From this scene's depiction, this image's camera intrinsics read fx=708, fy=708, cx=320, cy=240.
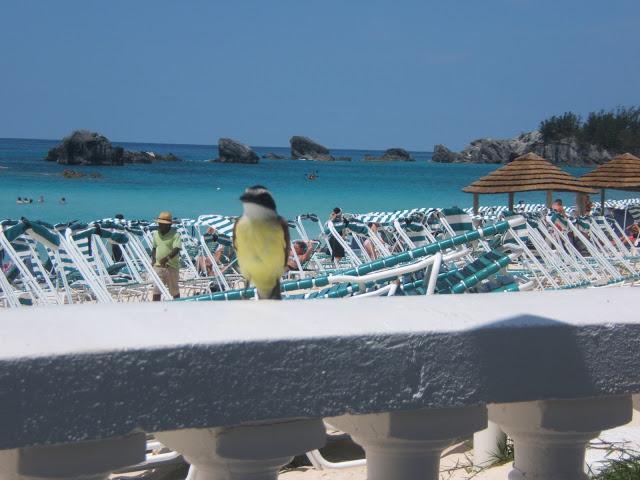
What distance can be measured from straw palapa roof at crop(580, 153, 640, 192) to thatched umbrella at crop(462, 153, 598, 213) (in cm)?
126

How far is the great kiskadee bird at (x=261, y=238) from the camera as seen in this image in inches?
106

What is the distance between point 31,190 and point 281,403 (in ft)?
159

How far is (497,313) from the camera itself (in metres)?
1.31

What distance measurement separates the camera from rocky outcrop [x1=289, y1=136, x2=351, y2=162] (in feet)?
372

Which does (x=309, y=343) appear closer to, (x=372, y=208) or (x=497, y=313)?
(x=497, y=313)

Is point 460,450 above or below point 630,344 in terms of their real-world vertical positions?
below

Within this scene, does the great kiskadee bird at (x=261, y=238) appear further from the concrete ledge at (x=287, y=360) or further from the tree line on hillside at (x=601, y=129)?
the tree line on hillside at (x=601, y=129)

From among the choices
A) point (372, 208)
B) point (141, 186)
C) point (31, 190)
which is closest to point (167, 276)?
point (372, 208)

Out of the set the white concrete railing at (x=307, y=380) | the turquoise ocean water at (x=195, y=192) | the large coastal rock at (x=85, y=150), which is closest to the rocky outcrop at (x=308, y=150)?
the turquoise ocean water at (x=195, y=192)

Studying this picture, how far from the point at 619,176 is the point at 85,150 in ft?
201

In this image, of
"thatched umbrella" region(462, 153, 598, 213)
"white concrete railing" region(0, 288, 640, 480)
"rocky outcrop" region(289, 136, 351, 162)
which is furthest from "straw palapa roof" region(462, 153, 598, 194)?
"rocky outcrop" region(289, 136, 351, 162)

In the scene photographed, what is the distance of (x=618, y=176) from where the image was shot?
51.8ft

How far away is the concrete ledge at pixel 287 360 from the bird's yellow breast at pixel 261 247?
50.3 inches

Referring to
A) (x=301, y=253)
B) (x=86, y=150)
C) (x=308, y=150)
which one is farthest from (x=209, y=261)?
(x=308, y=150)
